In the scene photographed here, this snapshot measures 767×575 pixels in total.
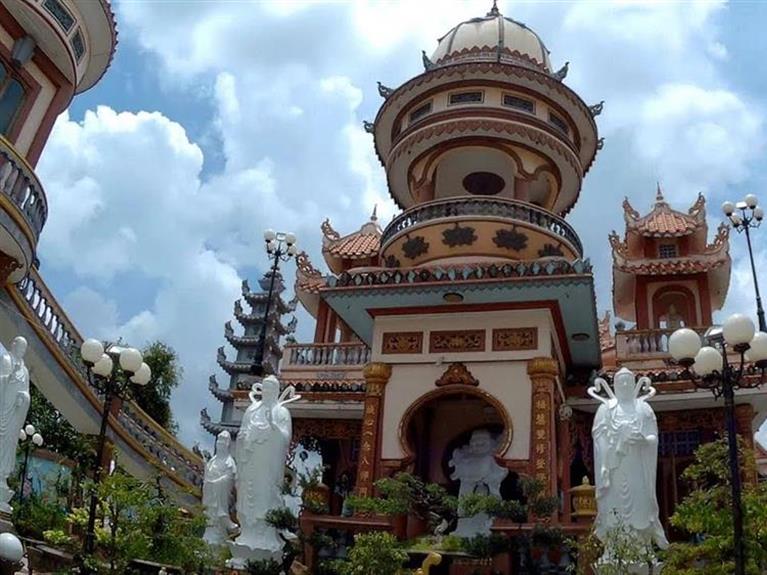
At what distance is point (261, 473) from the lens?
1264 centimetres

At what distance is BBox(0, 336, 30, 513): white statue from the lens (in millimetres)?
11008

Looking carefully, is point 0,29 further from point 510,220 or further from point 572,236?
point 572,236

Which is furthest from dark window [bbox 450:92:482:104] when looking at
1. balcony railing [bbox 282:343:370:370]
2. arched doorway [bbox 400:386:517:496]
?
arched doorway [bbox 400:386:517:496]

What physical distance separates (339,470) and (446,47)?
399 inches

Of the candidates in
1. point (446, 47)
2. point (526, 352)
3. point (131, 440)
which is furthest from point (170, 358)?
point (526, 352)

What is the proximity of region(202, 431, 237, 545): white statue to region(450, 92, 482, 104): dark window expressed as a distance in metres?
8.66

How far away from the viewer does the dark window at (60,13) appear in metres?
14.7

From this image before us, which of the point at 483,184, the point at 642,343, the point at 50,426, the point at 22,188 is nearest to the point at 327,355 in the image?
the point at 483,184

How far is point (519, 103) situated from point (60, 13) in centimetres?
924

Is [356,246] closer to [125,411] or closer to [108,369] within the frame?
[125,411]

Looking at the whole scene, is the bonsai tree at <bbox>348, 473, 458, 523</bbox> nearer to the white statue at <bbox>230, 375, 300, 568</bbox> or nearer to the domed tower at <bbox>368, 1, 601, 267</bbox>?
the white statue at <bbox>230, 375, 300, 568</bbox>

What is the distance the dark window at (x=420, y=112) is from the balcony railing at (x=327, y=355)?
523cm

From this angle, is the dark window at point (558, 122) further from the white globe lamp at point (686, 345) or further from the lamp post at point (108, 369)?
the lamp post at point (108, 369)

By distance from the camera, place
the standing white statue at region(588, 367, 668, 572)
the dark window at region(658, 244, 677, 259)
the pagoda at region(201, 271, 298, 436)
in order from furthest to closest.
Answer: the pagoda at region(201, 271, 298, 436)
the dark window at region(658, 244, 677, 259)
the standing white statue at region(588, 367, 668, 572)
